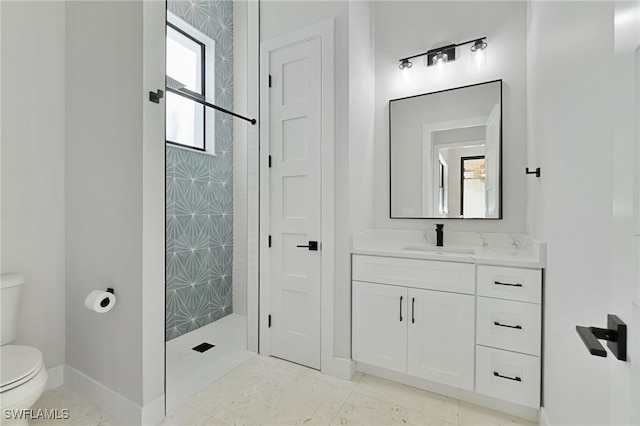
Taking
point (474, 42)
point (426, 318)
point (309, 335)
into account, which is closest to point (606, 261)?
point (426, 318)

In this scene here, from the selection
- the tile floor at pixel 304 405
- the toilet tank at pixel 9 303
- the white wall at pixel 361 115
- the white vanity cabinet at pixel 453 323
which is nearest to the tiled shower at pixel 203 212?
the tile floor at pixel 304 405

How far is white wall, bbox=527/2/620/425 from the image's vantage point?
906 millimetres

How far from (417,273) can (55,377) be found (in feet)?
8.15

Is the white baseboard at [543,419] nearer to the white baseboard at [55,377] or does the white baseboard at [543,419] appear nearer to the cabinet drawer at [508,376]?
the cabinet drawer at [508,376]

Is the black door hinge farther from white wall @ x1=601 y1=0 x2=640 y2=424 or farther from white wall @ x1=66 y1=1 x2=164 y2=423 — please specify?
white wall @ x1=601 y1=0 x2=640 y2=424

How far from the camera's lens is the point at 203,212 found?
2.89 m

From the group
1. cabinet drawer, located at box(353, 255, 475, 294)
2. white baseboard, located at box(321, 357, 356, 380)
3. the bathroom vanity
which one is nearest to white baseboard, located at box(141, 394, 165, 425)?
white baseboard, located at box(321, 357, 356, 380)

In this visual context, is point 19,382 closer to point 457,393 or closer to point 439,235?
point 457,393

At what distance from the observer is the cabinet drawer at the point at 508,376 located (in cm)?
157

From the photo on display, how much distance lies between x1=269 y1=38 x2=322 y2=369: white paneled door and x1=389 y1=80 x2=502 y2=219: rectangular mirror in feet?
2.48

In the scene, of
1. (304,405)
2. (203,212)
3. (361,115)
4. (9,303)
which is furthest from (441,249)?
(9,303)

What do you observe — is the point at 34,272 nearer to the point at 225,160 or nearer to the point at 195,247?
the point at 195,247

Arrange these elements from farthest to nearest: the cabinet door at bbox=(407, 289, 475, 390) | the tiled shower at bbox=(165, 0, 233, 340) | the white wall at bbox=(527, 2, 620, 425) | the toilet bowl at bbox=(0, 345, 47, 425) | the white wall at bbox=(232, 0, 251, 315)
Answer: the white wall at bbox=(232, 0, 251, 315), the tiled shower at bbox=(165, 0, 233, 340), the cabinet door at bbox=(407, 289, 475, 390), the toilet bowl at bbox=(0, 345, 47, 425), the white wall at bbox=(527, 2, 620, 425)

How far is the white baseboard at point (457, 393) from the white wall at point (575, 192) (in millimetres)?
200
